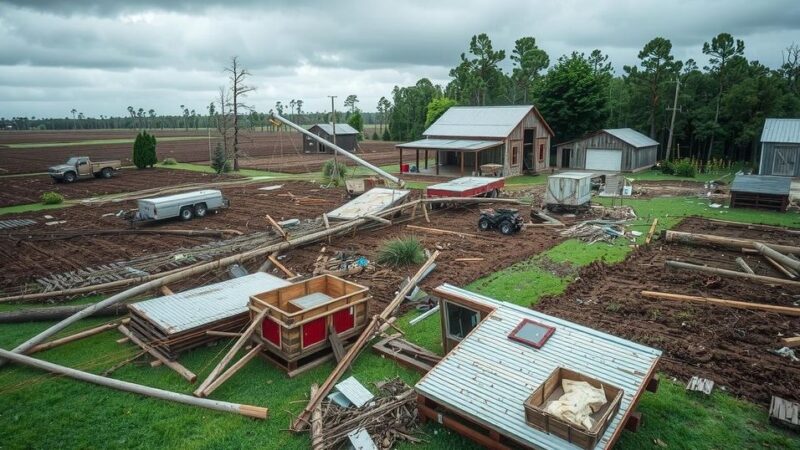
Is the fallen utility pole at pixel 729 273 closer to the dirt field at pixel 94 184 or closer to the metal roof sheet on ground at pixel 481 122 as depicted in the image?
the metal roof sheet on ground at pixel 481 122

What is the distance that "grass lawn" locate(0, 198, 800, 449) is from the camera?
7395 millimetres

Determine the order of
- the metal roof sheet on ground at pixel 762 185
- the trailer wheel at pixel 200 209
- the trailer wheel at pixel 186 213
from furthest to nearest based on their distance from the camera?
the metal roof sheet on ground at pixel 762 185 → the trailer wheel at pixel 200 209 → the trailer wheel at pixel 186 213

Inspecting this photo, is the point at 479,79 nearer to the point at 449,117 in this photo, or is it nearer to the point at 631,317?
the point at 449,117

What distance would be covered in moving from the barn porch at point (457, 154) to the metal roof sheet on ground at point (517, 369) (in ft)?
92.6

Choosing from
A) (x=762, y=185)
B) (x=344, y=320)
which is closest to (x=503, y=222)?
(x=344, y=320)

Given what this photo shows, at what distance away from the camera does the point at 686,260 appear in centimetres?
1573

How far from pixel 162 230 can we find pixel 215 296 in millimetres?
11144

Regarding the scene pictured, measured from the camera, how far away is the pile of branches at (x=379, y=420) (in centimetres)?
735

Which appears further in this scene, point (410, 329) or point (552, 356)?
point (410, 329)

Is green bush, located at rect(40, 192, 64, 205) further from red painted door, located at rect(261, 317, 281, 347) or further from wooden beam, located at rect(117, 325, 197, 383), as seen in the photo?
red painted door, located at rect(261, 317, 281, 347)

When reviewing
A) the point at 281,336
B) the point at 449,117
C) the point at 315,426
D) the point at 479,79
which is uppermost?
the point at 479,79

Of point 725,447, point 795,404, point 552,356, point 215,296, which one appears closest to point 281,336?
point 215,296

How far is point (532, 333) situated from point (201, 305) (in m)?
7.26

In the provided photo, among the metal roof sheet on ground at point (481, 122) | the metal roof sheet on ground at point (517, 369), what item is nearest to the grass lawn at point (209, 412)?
the metal roof sheet on ground at point (517, 369)
